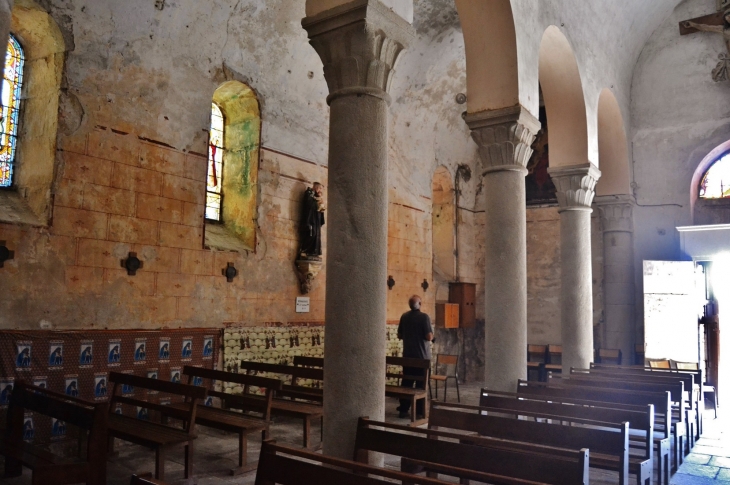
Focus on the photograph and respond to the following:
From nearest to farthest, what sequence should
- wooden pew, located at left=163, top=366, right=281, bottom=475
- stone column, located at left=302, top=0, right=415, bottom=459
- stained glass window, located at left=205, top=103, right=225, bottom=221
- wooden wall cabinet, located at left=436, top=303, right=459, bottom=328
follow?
stone column, located at left=302, top=0, right=415, bottom=459 → wooden pew, located at left=163, top=366, right=281, bottom=475 → stained glass window, located at left=205, top=103, right=225, bottom=221 → wooden wall cabinet, located at left=436, top=303, right=459, bottom=328

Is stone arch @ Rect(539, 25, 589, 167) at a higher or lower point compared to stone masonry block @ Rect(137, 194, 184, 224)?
higher

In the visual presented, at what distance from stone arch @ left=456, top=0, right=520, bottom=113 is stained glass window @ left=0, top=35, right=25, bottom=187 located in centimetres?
520

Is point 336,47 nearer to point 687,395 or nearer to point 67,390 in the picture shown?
point 67,390

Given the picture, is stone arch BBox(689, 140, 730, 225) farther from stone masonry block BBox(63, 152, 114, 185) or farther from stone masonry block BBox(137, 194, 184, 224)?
stone masonry block BBox(63, 152, 114, 185)

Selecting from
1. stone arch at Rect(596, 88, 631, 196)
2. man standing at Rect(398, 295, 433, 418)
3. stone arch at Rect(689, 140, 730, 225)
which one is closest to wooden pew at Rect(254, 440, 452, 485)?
man standing at Rect(398, 295, 433, 418)

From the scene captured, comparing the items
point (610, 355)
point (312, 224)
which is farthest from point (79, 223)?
point (610, 355)

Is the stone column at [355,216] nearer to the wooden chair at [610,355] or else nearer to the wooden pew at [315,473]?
the wooden pew at [315,473]

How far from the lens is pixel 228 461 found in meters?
6.07

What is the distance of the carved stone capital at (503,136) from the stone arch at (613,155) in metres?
6.69

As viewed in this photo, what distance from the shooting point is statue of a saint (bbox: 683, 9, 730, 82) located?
12297 mm

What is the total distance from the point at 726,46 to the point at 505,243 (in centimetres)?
931

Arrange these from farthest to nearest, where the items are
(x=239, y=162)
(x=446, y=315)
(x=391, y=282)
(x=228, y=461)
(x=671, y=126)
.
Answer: (x=446, y=315), (x=671, y=126), (x=391, y=282), (x=239, y=162), (x=228, y=461)

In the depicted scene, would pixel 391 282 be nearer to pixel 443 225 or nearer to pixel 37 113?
pixel 443 225

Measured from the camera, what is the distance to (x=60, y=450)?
653 cm
